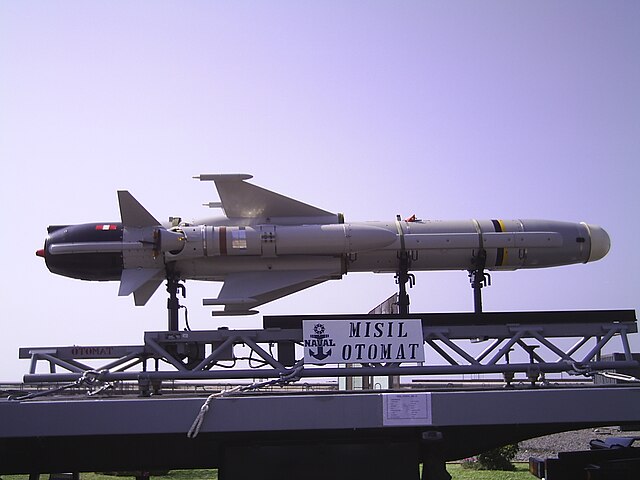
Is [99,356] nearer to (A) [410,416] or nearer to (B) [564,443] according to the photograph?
(A) [410,416]

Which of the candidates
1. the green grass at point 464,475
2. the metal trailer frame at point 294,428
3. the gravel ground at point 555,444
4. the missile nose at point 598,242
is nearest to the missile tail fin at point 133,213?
the metal trailer frame at point 294,428

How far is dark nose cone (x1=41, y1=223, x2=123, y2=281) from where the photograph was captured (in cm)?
820

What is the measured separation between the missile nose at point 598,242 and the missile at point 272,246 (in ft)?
0.04

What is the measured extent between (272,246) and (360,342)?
2.24 m

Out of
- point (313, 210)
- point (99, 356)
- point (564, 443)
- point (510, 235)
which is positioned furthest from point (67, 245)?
point (564, 443)

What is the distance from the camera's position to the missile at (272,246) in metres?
8.15

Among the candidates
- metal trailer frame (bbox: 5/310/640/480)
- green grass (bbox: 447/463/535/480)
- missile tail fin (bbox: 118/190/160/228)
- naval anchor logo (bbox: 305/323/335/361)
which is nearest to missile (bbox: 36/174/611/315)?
missile tail fin (bbox: 118/190/160/228)

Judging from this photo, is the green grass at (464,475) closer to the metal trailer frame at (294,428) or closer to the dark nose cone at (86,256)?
the dark nose cone at (86,256)

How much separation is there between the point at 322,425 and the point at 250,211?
422 centimetres

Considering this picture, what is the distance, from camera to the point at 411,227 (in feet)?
28.1

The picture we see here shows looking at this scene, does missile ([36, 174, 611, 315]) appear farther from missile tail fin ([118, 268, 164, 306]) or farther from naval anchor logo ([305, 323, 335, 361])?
naval anchor logo ([305, 323, 335, 361])

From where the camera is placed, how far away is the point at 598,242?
8859mm

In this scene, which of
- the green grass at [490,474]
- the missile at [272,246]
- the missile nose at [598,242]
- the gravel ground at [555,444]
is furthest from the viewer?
the gravel ground at [555,444]

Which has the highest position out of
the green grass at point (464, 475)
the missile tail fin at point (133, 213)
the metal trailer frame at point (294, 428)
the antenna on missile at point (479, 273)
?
the missile tail fin at point (133, 213)
